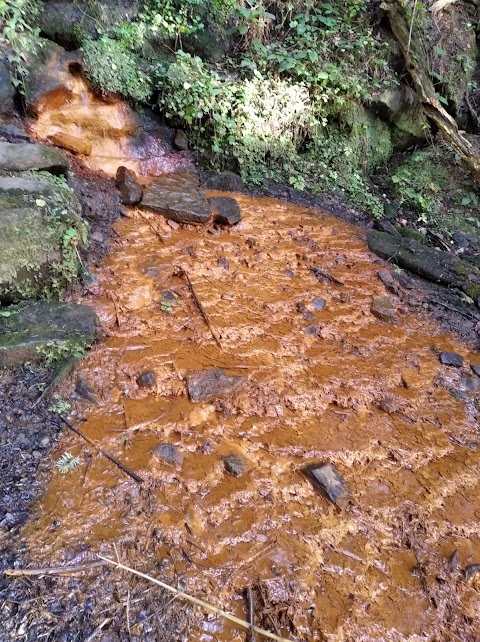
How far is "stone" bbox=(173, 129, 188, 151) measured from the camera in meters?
6.90

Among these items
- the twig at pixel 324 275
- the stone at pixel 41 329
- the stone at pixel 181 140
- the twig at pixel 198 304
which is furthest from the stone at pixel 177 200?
the stone at pixel 41 329

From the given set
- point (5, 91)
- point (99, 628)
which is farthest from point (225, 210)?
point (99, 628)

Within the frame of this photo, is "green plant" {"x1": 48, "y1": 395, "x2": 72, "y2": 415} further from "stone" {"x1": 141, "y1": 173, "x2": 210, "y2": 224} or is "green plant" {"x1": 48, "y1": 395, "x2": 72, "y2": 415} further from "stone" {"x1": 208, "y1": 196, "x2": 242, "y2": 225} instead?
"stone" {"x1": 208, "y1": 196, "x2": 242, "y2": 225}

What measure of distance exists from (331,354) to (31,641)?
311 centimetres

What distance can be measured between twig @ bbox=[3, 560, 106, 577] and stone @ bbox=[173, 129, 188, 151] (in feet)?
20.2

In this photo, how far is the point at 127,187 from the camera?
5.68 meters

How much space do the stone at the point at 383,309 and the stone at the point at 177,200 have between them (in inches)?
96.5

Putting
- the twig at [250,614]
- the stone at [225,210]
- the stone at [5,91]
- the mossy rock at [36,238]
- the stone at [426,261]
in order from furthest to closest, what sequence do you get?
the stone at [225,210] < the stone at [426,261] < the stone at [5,91] < the mossy rock at [36,238] < the twig at [250,614]

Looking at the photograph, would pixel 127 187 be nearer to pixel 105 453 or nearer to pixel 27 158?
pixel 27 158

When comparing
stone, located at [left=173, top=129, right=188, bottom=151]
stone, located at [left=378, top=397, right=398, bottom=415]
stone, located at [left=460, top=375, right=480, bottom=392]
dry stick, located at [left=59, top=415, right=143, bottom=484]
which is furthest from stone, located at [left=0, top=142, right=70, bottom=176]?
stone, located at [left=460, top=375, right=480, bottom=392]

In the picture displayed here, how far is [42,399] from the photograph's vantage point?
3117mm

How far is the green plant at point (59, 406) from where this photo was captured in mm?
3080

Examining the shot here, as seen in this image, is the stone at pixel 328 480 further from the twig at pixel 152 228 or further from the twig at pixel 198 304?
the twig at pixel 152 228

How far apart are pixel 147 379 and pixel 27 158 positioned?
8.39 feet
